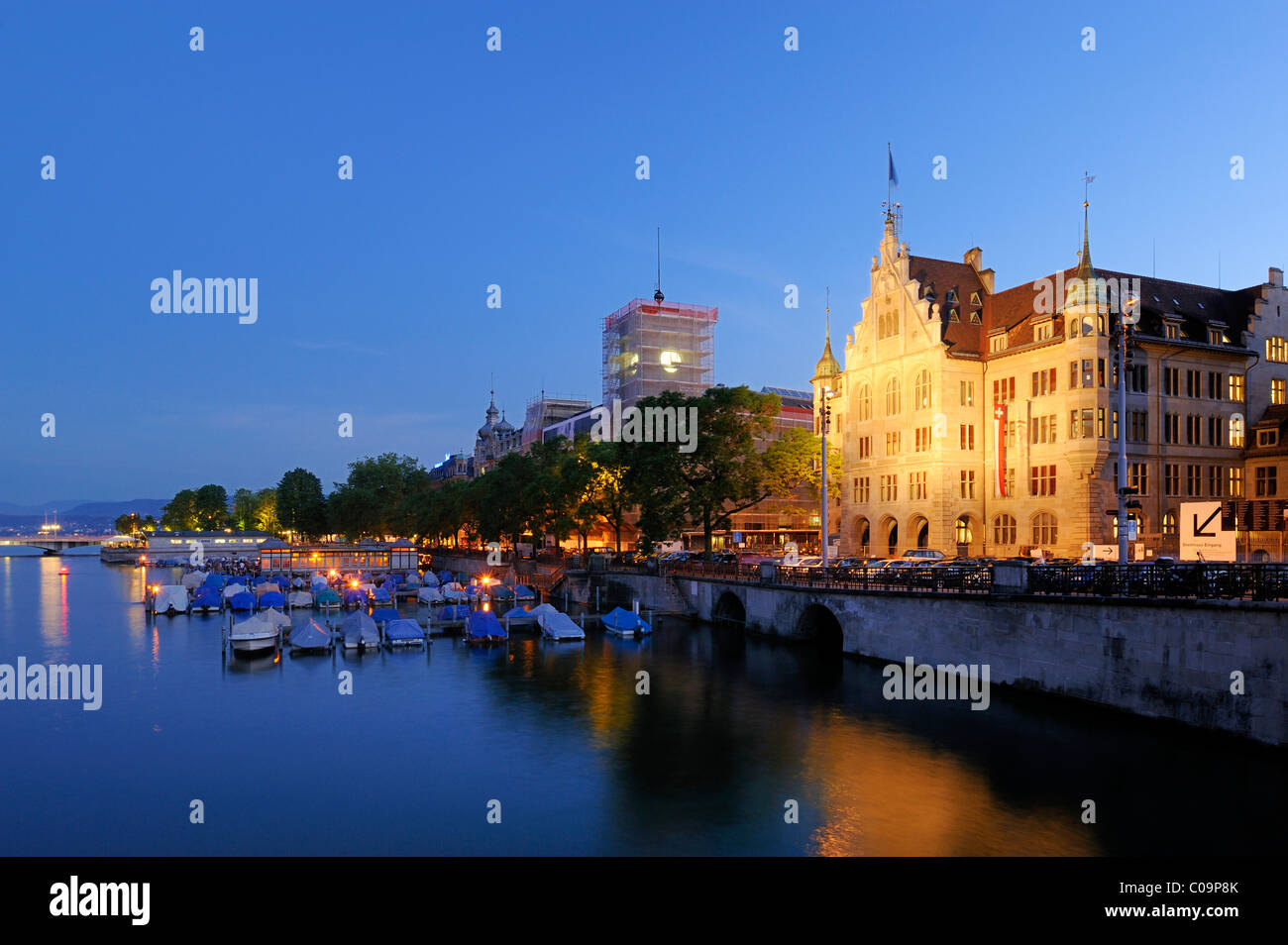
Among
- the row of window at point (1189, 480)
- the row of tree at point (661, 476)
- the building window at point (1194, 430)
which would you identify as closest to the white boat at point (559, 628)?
the row of tree at point (661, 476)

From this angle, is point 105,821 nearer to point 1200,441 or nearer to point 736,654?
→ point 736,654

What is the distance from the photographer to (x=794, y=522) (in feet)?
400

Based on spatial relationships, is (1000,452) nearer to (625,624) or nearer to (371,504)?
(625,624)

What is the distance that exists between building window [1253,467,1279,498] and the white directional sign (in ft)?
132

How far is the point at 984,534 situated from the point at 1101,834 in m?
56.2

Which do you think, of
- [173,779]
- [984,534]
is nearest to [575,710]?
[173,779]

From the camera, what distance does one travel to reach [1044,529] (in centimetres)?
Answer: 7250

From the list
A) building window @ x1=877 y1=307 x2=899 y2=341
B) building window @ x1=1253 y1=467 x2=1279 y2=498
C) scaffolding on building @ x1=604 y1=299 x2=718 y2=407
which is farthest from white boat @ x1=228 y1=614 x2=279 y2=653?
scaffolding on building @ x1=604 y1=299 x2=718 y2=407

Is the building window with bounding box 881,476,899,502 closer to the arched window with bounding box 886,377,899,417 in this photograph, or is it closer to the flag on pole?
the arched window with bounding box 886,377,899,417

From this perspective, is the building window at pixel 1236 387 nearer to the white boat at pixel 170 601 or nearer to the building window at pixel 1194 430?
the building window at pixel 1194 430

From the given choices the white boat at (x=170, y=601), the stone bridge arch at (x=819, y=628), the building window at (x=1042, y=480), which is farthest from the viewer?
the white boat at (x=170, y=601)

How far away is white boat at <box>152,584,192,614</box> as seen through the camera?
291ft

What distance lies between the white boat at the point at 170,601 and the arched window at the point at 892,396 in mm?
75932

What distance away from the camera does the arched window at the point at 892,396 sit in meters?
83.3
